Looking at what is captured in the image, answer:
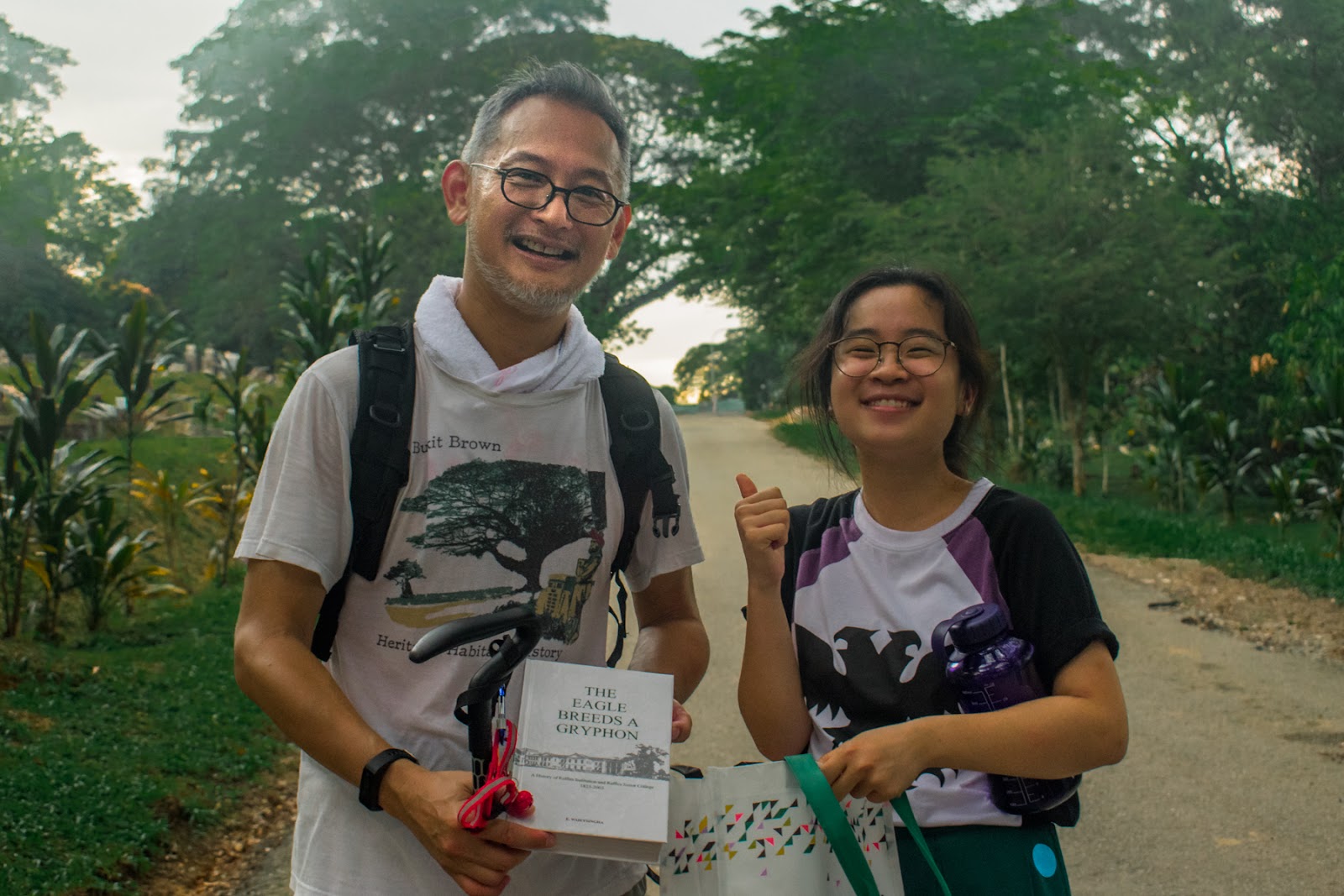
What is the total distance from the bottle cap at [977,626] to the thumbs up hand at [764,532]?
302 mm

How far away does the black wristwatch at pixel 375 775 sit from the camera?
171cm

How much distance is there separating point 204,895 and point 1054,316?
46.4 ft

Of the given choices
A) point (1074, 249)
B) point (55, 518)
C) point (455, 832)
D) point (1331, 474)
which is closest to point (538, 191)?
point (455, 832)

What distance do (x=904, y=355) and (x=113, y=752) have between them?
431cm

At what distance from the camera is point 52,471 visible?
24.5 ft

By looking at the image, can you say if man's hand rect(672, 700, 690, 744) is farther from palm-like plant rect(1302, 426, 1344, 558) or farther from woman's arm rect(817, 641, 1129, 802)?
palm-like plant rect(1302, 426, 1344, 558)

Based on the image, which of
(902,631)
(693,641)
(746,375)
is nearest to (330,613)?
(693,641)

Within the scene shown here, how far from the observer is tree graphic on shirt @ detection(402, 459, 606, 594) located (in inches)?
75.7

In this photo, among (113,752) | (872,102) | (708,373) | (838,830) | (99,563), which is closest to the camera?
(838,830)

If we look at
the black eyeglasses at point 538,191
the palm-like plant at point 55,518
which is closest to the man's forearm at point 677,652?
the black eyeglasses at point 538,191

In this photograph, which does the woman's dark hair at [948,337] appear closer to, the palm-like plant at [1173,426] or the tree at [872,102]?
the palm-like plant at [1173,426]

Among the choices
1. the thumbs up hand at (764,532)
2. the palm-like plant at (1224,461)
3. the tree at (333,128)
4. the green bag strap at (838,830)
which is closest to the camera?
the green bag strap at (838,830)

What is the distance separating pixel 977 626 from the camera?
1.93m

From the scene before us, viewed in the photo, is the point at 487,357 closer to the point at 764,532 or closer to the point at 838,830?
the point at 764,532
